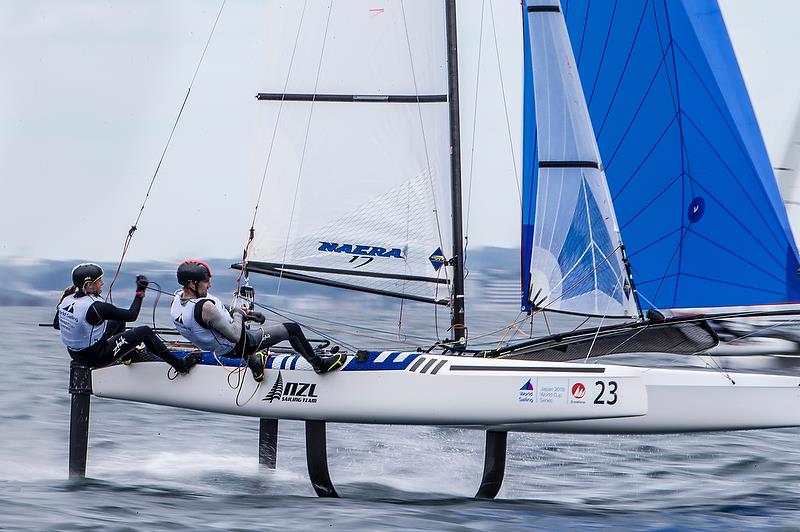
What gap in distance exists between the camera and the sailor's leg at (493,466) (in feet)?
26.3

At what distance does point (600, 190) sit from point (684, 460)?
8.20 ft

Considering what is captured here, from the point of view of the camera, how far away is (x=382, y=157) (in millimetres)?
9219

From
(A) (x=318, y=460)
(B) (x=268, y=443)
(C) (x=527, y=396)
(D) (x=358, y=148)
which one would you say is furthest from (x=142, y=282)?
(C) (x=527, y=396)

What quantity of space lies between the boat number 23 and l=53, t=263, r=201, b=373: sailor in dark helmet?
9.20 feet

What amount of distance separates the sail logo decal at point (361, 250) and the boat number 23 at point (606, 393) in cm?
233

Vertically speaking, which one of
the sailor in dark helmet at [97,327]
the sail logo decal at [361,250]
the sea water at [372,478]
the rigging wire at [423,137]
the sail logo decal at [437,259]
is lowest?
the sea water at [372,478]

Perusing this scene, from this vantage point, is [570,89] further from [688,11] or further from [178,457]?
[178,457]

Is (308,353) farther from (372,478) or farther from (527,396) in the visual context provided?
(527,396)

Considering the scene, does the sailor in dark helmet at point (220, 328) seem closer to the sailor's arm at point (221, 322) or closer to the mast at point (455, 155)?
the sailor's arm at point (221, 322)

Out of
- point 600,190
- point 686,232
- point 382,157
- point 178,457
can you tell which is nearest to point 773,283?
point 686,232

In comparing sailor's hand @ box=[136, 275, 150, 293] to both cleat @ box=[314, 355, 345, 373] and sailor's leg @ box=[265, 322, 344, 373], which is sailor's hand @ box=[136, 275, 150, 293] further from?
cleat @ box=[314, 355, 345, 373]

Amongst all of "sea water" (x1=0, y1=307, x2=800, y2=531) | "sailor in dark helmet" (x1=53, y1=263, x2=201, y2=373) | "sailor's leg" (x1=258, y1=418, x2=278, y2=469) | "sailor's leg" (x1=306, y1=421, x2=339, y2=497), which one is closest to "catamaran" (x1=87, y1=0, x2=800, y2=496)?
"sailor in dark helmet" (x1=53, y1=263, x2=201, y2=373)

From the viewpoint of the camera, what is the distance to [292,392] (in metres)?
7.97

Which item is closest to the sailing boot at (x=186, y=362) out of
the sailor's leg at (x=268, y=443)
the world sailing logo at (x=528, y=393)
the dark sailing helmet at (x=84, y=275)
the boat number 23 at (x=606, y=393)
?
the dark sailing helmet at (x=84, y=275)
